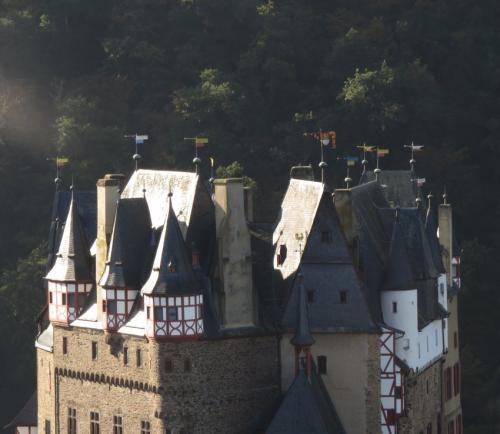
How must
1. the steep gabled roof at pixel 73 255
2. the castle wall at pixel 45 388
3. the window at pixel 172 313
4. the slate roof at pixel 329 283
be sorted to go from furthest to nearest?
the castle wall at pixel 45 388 < the steep gabled roof at pixel 73 255 < the slate roof at pixel 329 283 < the window at pixel 172 313

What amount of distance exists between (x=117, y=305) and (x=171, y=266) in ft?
13.1

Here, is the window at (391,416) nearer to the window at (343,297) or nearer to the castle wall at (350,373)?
the castle wall at (350,373)

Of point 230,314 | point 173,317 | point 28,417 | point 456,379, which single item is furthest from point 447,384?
point 173,317

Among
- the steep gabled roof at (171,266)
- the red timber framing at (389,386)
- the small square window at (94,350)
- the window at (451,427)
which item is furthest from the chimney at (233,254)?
the window at (451,427)

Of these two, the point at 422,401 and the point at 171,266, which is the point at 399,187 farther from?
the point at 171,266

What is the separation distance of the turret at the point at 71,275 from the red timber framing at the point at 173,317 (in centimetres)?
680

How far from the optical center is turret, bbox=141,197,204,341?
117 m

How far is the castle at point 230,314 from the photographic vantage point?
389 ft

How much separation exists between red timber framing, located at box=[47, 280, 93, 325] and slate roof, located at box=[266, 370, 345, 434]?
1041 cm

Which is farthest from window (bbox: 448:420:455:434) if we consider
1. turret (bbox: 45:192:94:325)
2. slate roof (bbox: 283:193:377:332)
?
turret (bbox: 45:192:94:325)

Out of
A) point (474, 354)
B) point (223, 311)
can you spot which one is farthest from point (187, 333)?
point (474, 354)

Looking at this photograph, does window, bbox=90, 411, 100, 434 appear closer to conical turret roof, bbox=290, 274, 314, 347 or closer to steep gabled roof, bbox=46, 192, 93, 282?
steep gabled roof, bbox=46, 192, 93, 282

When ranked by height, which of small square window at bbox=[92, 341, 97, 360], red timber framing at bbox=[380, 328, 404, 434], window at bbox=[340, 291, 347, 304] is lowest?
red timber framing at bbox=[380, 328, 404, 434]

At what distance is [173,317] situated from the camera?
11738 centimetres
